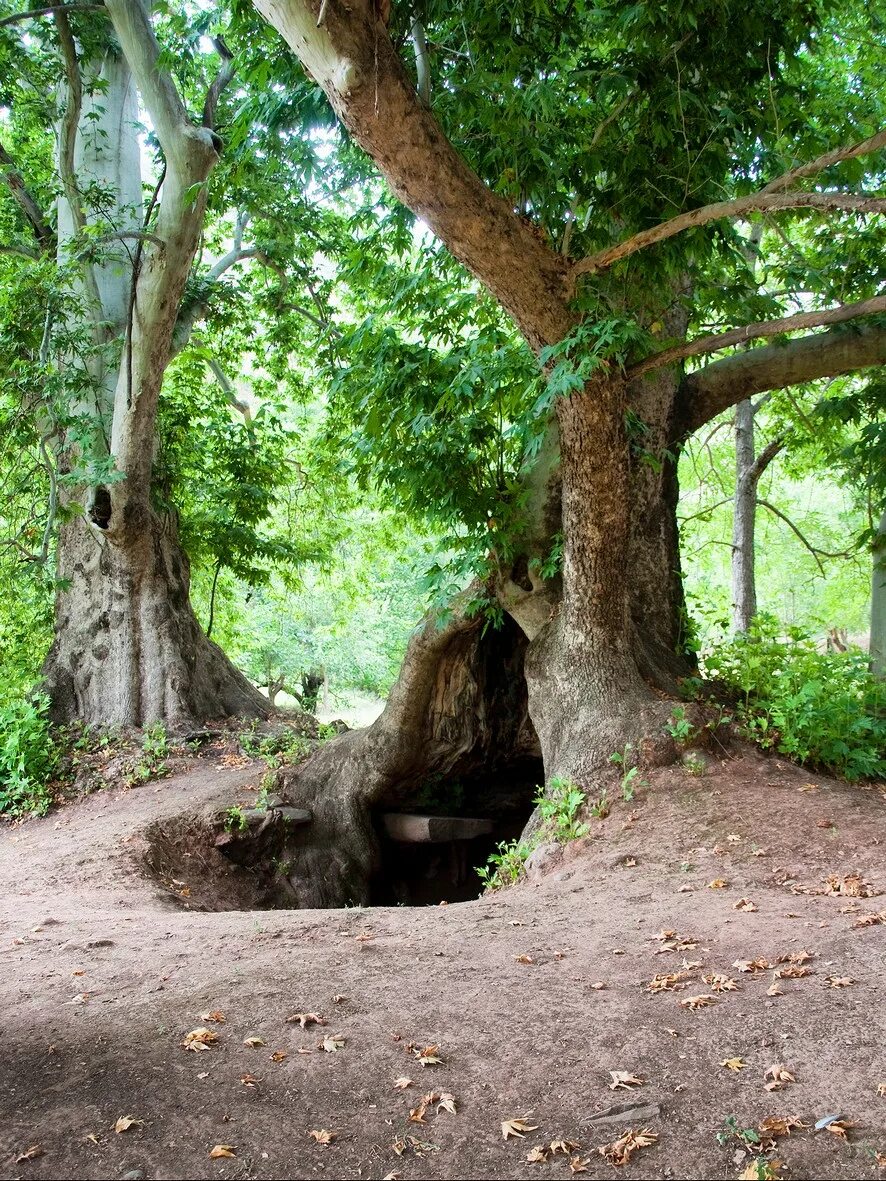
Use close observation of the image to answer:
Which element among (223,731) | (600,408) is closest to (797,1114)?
(600,408)

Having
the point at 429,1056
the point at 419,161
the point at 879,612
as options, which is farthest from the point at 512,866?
the point at 879,612

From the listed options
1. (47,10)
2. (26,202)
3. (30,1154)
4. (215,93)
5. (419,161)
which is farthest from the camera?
(26,202)

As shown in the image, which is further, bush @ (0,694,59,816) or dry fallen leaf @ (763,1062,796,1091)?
bush @ (0,694,59,816)

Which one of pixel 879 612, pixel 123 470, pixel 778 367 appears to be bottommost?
pixel 879 612

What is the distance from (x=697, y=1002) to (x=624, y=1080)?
2.32 ft

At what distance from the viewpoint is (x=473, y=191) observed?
207 inches

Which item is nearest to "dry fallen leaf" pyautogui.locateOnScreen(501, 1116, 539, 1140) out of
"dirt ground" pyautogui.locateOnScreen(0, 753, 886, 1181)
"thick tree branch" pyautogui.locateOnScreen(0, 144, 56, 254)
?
"dirt ground" pyautogui.locateOnScreen(0, 753, 886, 1181)

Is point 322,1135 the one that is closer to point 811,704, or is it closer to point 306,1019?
point 306,1019

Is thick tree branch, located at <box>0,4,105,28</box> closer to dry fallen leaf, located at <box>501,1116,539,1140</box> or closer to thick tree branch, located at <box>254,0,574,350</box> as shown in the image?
thick tree branch, located at <box>254,0,574,350</box>

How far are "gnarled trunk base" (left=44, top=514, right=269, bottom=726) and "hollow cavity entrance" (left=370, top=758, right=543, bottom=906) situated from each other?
286cm

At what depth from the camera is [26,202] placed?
34.1 feet

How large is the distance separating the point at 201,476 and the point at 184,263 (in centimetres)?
354

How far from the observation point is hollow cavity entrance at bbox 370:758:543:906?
9.31 m

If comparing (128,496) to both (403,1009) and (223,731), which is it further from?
→ (403,1009)
